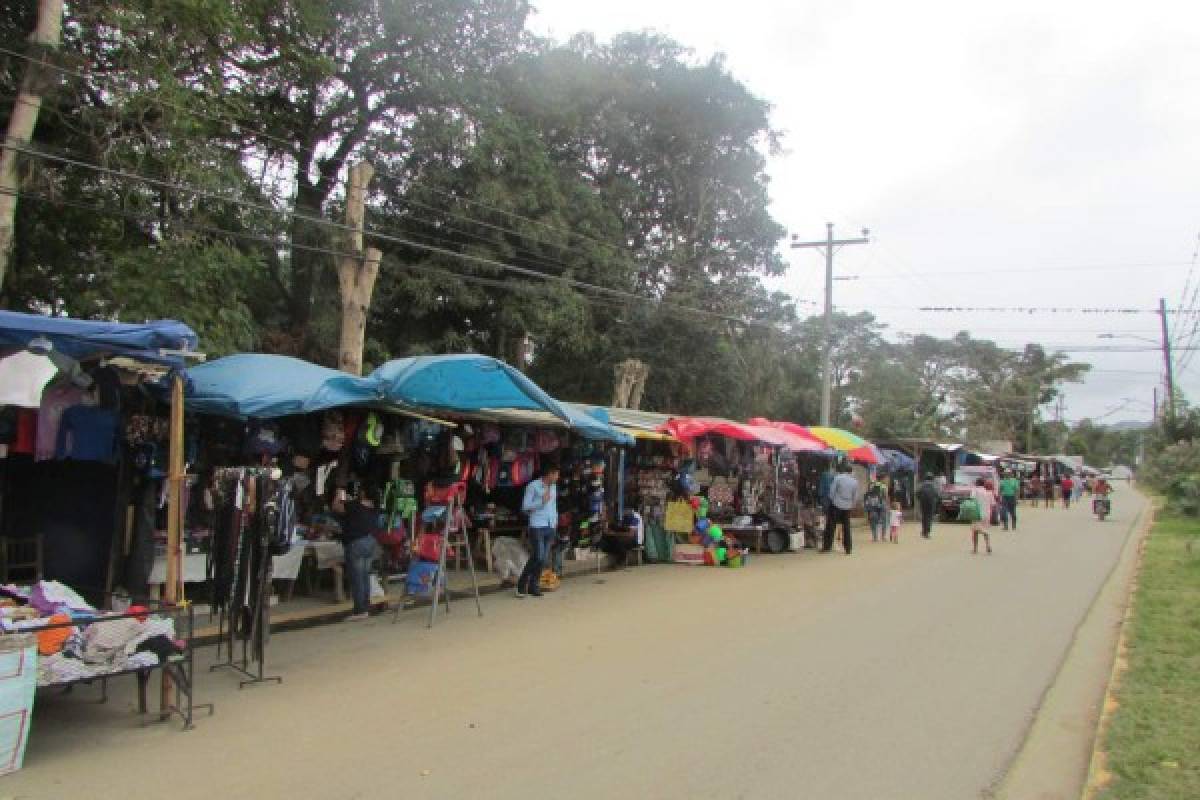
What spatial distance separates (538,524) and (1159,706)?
6.92m

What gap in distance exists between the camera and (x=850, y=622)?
9.82m

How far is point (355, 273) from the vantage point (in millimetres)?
15383

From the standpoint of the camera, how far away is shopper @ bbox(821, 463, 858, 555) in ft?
58.6

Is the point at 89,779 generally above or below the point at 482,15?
below

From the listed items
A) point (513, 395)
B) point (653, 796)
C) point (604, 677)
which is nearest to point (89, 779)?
point (653, 796)

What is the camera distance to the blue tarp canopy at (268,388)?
8.23m

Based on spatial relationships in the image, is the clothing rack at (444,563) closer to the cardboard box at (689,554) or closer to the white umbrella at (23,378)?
the white umbrella at (23,378)

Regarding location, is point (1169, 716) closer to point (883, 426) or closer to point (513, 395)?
point (513, 395)

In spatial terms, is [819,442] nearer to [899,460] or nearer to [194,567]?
[899,460]

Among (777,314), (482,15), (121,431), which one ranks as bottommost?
(121,431)

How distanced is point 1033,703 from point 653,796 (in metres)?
3.77

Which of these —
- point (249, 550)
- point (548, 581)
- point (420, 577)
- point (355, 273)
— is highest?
point (355, 273)

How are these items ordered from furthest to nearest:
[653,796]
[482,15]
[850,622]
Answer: [482,15] → [850,622] → [653,796]

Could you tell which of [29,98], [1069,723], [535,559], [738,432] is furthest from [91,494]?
[738,432]
